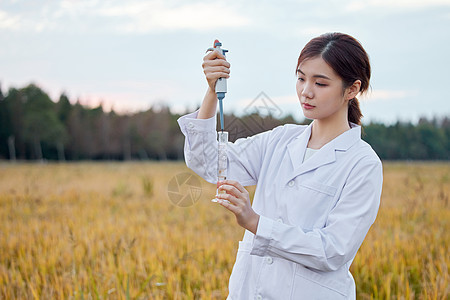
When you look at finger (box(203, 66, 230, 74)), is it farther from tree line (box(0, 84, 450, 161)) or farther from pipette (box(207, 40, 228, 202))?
tree line (box(0, 84, 450, 161))

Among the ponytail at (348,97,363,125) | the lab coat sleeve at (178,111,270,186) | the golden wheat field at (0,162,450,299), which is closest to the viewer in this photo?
the lab coat sleeve at (178,111,270,186)

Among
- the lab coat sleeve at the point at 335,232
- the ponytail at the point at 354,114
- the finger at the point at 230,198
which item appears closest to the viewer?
the finger at the point at 230,198

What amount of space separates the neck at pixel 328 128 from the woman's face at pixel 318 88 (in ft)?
0.35

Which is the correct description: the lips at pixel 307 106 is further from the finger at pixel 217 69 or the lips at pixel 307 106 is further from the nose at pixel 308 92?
the finger at pixel 217 69

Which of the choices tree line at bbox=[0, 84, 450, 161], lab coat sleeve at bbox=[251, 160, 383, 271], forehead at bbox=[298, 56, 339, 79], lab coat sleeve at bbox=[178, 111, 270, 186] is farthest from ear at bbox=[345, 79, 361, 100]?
tree line at bbox=[0, 84, 450, 161]

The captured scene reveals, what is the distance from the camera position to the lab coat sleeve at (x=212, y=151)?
188cm

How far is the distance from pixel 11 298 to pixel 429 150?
38792mm

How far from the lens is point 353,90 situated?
1.80 meters

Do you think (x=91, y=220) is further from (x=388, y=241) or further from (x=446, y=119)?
(x=446, y=119)

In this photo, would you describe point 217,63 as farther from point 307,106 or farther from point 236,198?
point 236,198

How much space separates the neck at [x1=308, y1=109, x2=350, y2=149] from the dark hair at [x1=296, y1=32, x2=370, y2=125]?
17 cm

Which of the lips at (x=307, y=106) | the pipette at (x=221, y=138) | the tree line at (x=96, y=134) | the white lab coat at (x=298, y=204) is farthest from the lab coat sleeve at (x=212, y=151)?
the tree line at (x=96, y=134)

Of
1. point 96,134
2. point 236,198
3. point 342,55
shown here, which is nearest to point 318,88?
point 342,55

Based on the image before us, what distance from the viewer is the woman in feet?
5.14
